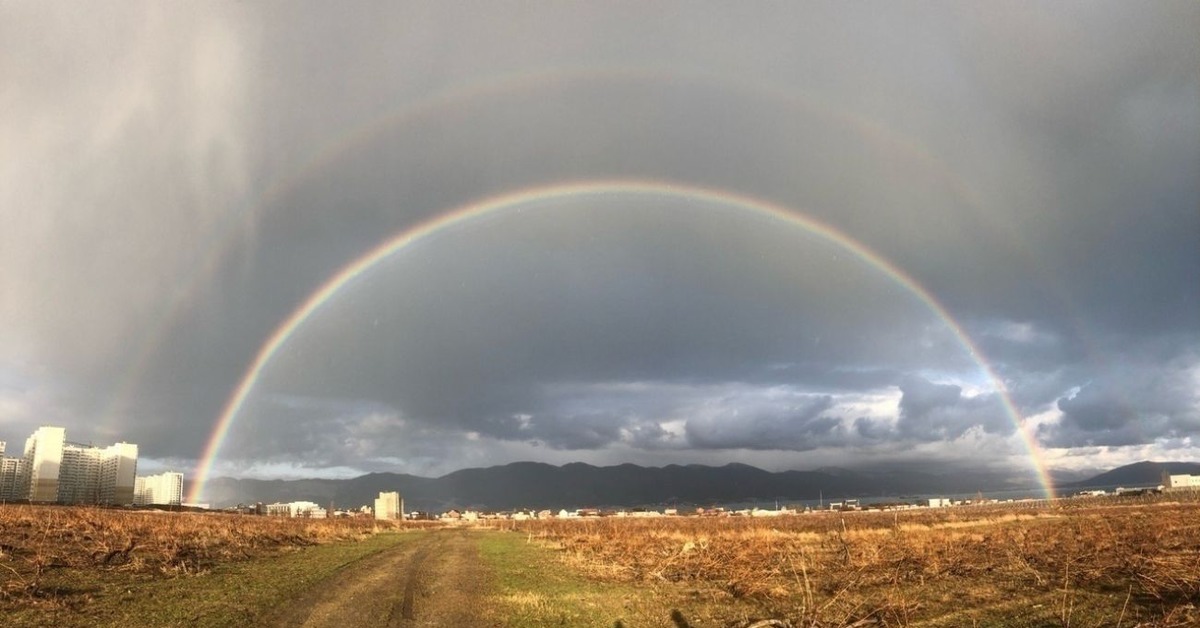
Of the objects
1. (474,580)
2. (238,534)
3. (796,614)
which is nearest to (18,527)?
(238,534)

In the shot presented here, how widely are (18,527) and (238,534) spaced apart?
416 inches

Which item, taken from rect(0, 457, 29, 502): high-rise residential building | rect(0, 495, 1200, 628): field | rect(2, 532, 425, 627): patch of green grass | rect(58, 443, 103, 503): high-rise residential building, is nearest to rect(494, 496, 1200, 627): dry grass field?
rect(0, 495, 1200, 628): field

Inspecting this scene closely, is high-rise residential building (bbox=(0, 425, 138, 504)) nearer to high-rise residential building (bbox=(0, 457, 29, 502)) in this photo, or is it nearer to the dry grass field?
high-rise residential building (bbox=(0, 457, 29, 502))

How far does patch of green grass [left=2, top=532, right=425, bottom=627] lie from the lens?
14.6 m

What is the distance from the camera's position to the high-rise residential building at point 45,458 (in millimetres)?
141250

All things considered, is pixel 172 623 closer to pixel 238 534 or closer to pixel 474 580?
pixel 474 580

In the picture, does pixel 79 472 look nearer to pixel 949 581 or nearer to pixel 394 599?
pixel 394 599

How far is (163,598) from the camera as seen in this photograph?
17594 mm

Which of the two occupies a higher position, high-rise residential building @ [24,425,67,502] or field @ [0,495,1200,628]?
high-rise residential building @ [24,425,67,502]

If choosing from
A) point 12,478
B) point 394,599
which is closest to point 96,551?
point 394,599

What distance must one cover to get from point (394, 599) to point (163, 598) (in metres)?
5.68

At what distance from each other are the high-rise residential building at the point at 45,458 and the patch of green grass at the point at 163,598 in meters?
155

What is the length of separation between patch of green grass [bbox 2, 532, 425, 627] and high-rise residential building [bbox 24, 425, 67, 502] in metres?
155

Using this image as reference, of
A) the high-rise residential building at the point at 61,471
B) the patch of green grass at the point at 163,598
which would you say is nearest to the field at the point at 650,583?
the patch of green grass at the point at 163,598
